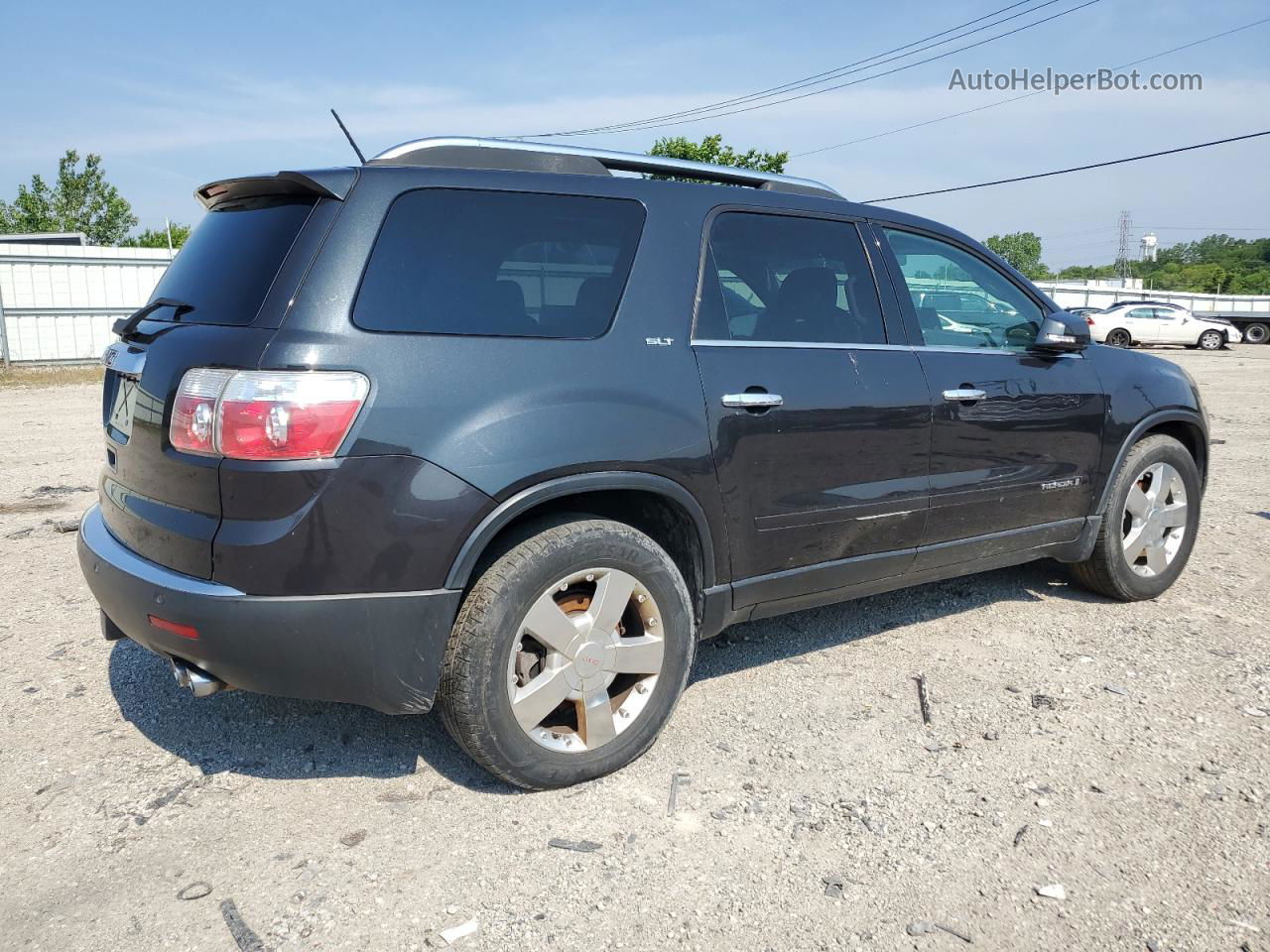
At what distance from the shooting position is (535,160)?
3.12m

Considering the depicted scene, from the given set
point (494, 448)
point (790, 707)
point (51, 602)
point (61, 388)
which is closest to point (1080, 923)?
point (790, 707)

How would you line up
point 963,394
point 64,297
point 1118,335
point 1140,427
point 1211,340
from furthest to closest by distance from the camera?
point 1211,340 → point 1118,335 → point 64,297 → point 1140,427 → point 963,394

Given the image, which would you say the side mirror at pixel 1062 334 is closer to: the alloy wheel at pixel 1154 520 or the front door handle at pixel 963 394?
the front door handle at pixel 963 394

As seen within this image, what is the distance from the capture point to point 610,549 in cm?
295

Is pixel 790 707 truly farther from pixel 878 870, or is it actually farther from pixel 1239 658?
pixel 1239 658

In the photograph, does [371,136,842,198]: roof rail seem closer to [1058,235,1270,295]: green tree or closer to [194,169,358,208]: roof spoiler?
[194,169,358,208]: roof spoiler

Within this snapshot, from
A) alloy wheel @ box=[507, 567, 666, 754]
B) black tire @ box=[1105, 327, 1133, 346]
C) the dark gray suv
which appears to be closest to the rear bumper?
the dark gray suv

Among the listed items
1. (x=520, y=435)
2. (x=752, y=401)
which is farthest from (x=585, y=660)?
(x=752, y=401)

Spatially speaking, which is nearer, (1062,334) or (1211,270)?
(1062,334)

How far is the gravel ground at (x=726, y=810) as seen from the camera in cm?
241

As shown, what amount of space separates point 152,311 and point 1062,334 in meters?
3.44

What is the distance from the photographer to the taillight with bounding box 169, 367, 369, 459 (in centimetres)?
254

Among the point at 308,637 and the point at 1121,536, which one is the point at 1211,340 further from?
the point at 308,637

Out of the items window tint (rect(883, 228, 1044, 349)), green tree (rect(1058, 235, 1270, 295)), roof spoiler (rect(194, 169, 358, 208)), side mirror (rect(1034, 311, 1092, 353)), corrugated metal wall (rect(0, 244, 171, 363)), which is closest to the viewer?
roof spoiler (rect(194, 169, 358, 208))
